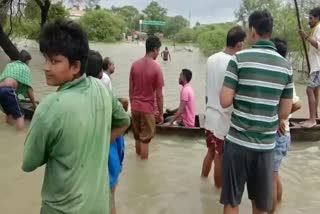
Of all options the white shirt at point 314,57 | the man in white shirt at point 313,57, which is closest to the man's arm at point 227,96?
the man in white shirt at point 313,57

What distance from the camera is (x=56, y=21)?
2.32 m

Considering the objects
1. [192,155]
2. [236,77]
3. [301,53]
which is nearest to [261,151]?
[236,77]

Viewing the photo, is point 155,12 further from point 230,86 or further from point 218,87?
point 230,86

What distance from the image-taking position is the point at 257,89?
11.9 ft

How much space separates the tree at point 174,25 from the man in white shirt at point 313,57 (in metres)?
85.1

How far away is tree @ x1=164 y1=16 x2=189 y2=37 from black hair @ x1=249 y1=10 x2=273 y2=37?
8951cm

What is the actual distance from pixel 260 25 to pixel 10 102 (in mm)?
6302

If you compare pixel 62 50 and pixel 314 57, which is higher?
pixel 62 50

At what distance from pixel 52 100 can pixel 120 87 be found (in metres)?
16.0

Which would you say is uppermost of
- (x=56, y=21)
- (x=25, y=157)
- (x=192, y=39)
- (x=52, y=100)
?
(x=56, y=21)

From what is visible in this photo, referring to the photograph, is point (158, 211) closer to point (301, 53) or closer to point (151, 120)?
point (151, 120)

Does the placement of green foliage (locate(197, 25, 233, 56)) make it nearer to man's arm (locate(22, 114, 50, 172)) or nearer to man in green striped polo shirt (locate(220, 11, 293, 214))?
man in green striped polo shirt (locate(220, 11, 293, 214))

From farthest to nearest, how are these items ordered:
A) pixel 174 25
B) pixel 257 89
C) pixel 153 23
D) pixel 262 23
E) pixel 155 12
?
pixel 155 12
pixel 174 25
pixel 153 23
pixel 262 23
pixel 257 89

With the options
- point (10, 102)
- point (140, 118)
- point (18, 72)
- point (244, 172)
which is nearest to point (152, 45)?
point (140, 118)
